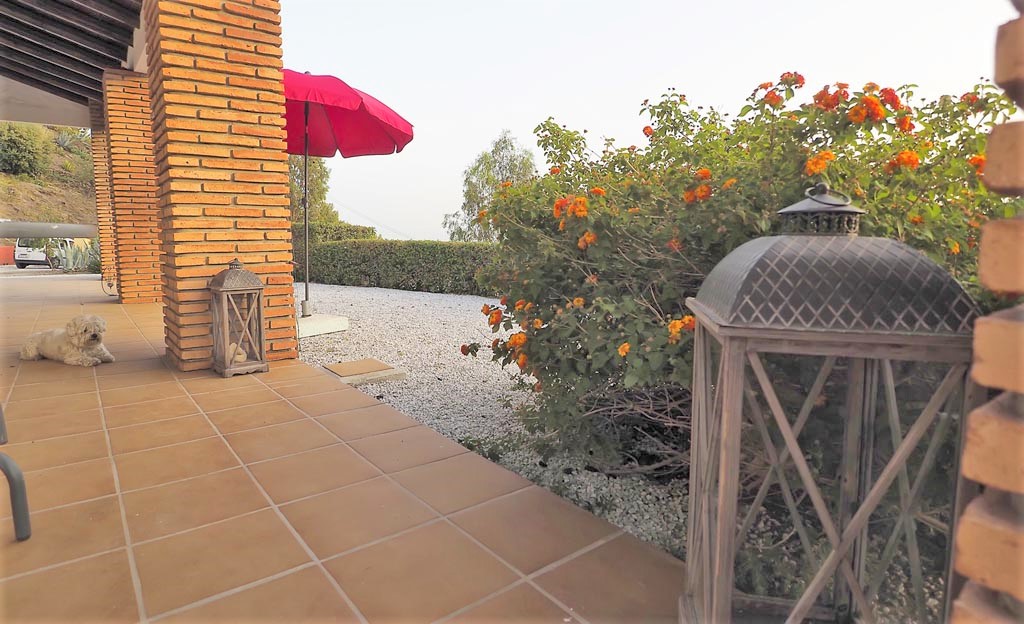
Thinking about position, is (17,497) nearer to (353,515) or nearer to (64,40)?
(353,515)

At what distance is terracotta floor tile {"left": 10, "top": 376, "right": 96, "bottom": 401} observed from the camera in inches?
122

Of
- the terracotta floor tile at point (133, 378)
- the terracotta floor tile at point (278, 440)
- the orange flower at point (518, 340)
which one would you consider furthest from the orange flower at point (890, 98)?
the terracotta floor tile at point (133, 378)

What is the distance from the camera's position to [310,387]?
333 centimetres

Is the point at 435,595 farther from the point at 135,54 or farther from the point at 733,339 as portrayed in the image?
the point at 135,54

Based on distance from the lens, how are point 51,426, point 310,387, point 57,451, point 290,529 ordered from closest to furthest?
point 290,529 → point 57,451 → point 51,426 → point 310,387

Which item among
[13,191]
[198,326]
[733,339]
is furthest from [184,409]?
[13,191]

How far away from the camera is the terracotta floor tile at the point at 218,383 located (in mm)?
3254

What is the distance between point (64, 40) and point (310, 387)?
17.5 feet

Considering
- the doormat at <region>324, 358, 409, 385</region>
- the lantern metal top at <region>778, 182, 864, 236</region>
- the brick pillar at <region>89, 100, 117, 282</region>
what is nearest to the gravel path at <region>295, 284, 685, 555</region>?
the doormat at <region>324, 358, 409, 385</region>

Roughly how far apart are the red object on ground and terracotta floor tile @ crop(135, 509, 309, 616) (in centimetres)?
338

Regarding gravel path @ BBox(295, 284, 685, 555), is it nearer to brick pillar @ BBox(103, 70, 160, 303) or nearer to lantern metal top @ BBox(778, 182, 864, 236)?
lantern metal top @ BBox(778, 182, 864, 236)

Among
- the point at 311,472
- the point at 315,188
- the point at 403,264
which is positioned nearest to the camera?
the point at 311,472

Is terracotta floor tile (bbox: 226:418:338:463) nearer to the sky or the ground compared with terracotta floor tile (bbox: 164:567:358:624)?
nearer to the sky

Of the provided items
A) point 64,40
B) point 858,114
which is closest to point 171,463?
point 858,114
